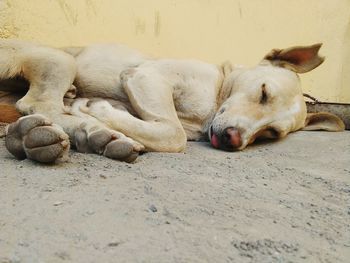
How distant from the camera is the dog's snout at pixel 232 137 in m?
2.98

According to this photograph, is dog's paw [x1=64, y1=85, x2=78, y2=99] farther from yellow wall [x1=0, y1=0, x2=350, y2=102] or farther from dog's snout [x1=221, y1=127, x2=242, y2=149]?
dog's snout [x1=221, y1=127, x2=242, y2=149]

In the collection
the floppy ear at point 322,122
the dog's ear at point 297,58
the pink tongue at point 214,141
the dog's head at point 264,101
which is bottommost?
the floppy ear at point 322,122

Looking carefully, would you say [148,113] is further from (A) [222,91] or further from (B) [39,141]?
(B) [39,141]

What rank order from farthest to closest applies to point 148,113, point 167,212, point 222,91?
point 222,91 < point 148,113 < point 167,212

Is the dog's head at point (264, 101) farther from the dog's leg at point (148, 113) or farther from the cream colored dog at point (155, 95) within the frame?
the dog's leg at point (148, 113)

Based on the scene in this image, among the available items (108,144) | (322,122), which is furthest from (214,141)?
(322,122)

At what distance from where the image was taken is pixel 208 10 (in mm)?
4695

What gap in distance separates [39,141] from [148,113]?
97 cm

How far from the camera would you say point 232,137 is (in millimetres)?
2979

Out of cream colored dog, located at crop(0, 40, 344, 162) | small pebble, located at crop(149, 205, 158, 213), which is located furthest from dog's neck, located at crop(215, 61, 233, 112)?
small pebble, located at crop(149, 205, 158, 213)

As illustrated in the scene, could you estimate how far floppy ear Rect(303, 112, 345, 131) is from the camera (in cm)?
375

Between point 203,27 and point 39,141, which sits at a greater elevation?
point 203,27

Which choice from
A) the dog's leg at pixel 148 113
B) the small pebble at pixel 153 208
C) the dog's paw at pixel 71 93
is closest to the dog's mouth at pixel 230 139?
the dog's leg at pixel 148 113

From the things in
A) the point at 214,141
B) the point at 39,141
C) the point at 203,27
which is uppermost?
the point at 203,27
